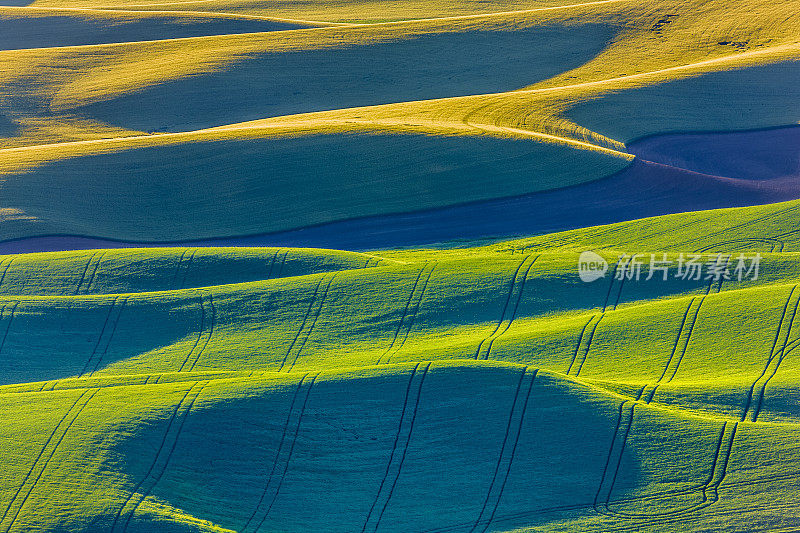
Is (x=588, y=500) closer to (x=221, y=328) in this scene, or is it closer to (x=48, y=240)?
(x=221, y=328)

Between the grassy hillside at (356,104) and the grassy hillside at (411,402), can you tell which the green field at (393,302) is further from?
the grassy hillside at (356,104)

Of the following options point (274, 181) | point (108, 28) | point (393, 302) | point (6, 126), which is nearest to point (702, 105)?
point (274, 181)

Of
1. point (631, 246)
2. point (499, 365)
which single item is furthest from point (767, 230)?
point (499, 365)

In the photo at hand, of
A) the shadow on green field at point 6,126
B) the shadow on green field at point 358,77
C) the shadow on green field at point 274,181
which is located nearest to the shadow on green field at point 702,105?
the shadow on green field at point 274,181

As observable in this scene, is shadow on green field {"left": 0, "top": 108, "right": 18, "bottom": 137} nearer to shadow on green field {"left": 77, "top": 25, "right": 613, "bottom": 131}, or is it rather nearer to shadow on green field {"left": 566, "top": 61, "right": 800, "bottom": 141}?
shadow on green field {"left": 77, "top": 25, "right": 613, "bottom": 131}

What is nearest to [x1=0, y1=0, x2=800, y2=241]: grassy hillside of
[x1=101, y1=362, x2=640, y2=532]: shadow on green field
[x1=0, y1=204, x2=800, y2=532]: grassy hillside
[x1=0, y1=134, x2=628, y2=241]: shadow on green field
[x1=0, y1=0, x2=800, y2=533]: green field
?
[x1=0, y1=134, x2=628, y2=241]: shadow on green field
